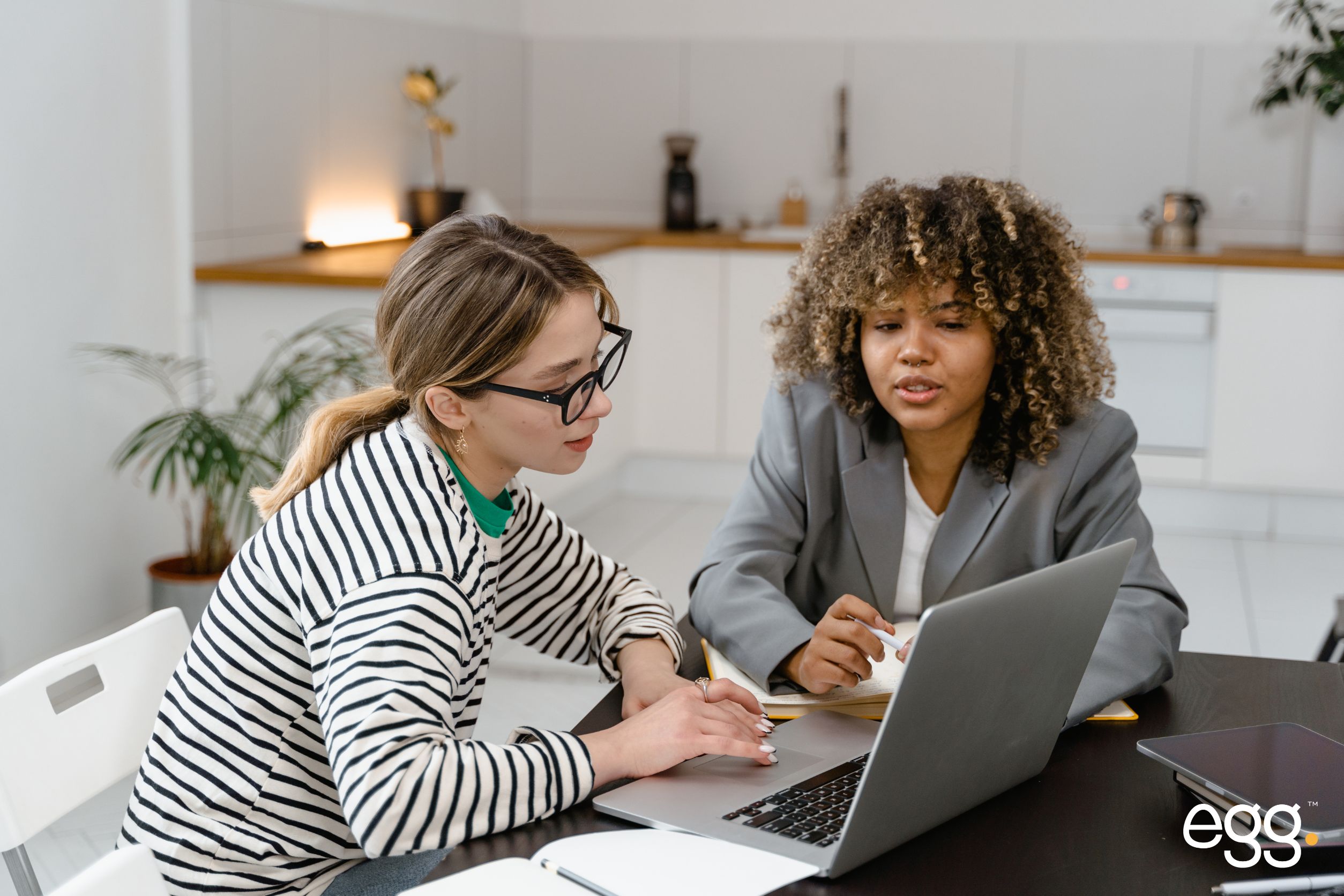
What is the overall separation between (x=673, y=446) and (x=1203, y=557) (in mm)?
1852

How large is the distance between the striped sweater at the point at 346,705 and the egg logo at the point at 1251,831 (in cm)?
47

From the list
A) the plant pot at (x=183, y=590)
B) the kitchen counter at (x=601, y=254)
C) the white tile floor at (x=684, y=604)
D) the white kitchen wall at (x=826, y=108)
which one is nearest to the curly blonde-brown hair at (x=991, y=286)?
the white tile floor at (x=684, y=604)

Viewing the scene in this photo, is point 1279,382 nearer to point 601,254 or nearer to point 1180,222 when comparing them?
point 1180,222

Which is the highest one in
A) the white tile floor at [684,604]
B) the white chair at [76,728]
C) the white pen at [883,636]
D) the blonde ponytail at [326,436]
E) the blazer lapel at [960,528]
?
the blonde ponytail at [326,436]

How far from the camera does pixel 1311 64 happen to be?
4359 millimetres

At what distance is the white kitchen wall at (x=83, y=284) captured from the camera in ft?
9.23

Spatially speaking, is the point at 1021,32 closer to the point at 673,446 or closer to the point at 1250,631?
the point at 673,446

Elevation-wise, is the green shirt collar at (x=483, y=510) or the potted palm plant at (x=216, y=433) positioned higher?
the green shirt collar at (x=483, y=510)

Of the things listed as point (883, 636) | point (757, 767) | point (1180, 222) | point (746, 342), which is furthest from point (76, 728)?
point (1180, 222)

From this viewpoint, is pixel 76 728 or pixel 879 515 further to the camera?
pixel 879 515

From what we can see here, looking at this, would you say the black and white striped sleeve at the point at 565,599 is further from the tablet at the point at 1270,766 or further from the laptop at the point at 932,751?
the tablet at the point at 1270,766

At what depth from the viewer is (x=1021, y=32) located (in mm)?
4957

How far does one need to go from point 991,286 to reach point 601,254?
2.75m

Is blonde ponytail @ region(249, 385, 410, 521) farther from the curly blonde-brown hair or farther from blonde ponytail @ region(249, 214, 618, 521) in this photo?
the curly blonde-brown hair
